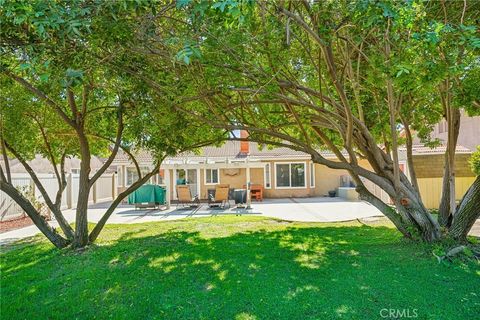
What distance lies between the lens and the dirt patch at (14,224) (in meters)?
10.8

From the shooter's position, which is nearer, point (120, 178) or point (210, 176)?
A: point (210, 176)

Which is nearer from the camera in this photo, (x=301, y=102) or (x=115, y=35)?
(x=115, y=35)

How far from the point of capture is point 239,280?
4914 mm

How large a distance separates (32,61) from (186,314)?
3.51 meters

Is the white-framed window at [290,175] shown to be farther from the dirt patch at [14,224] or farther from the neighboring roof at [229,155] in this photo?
the dirt patch at [14,224]

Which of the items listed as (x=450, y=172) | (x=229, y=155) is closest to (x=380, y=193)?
(x=450, y=172)

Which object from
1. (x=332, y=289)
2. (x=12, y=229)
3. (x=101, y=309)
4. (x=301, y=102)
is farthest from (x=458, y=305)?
(x=12, y=229)

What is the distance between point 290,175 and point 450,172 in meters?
13.9

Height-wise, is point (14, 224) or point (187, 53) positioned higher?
point (187, 53)

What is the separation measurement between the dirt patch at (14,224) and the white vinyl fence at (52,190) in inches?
9.6

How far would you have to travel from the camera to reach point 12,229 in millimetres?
10719

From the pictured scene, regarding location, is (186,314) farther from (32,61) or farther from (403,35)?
(403,35)

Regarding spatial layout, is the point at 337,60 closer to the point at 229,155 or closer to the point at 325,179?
the point at 325,179

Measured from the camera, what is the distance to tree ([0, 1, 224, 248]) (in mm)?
3561
